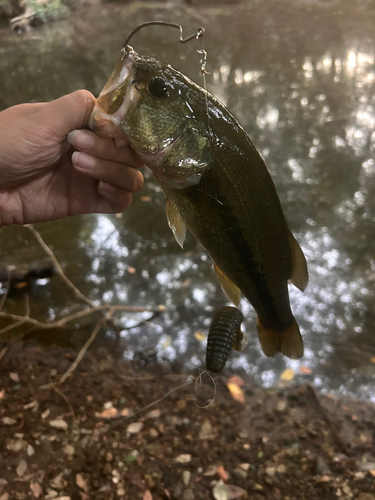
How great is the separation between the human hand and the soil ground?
3.62 feet

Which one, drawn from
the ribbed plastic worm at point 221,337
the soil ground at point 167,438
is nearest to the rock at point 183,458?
the soil ground at point 167,438

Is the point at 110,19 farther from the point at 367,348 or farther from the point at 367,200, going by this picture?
the point at 367,348

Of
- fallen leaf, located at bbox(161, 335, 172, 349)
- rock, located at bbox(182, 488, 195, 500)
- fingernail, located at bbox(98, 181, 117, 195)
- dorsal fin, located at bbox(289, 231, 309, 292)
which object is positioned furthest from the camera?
fallen leaf, located at bbox(161, 335, 172, 349)

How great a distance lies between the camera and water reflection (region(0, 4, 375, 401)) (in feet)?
8.79

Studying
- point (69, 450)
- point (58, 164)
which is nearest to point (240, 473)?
point (69, 450)

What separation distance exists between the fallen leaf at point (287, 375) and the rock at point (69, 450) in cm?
134

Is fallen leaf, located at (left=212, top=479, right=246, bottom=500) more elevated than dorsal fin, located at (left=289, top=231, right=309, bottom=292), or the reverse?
dorsal fin, located at (left=289, top=231, right=309, bottom=292)

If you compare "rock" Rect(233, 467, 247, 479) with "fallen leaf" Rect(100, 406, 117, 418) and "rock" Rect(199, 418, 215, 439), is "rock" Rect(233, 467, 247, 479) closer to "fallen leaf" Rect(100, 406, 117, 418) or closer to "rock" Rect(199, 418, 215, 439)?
"rock" Rect(199, 418, 215, 439)

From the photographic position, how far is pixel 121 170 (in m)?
1.63

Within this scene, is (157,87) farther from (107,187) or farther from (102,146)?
(107,187)

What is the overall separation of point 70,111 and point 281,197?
2673 millimetres

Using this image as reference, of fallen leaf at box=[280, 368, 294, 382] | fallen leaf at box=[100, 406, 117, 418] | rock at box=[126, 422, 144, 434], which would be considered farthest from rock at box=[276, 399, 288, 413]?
fallen leaf at box=[100, 406, 117, 418]

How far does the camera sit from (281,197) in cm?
365

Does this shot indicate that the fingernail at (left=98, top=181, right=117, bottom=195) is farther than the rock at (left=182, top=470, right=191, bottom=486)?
No
